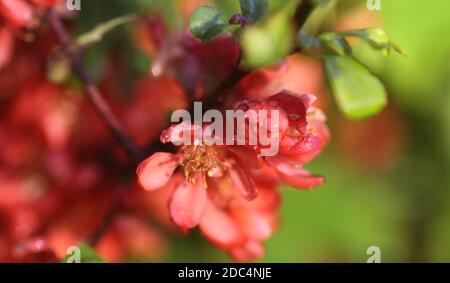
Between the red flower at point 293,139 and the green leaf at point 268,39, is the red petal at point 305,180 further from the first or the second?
the green leaf at point 268,39

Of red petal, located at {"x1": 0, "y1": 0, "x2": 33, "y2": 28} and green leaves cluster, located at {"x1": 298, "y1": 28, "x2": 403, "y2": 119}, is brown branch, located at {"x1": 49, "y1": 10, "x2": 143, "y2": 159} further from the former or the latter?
green leaves cluster, located at {"x1": 298, "y1": 28, "x2": 403, "y2": 119}

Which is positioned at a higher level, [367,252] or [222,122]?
[367,252]

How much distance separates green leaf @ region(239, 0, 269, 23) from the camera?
96 centimetres

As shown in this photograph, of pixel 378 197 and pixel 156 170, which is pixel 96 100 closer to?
pixel 156 170

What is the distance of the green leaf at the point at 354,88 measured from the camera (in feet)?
3.25

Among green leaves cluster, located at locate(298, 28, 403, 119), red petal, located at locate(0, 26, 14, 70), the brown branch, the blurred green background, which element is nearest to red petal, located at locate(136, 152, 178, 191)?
the brown branch

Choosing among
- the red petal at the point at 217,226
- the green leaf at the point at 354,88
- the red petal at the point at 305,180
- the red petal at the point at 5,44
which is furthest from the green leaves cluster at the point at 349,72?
the red petal at the point at 5,44

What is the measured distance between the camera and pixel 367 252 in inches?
74.5

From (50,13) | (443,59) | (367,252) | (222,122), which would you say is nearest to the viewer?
(222,122)

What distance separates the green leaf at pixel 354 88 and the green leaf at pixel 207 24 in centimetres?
12

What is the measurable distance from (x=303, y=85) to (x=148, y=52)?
26cm

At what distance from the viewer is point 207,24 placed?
976mm

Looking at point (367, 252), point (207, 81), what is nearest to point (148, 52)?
point (207, 81)
